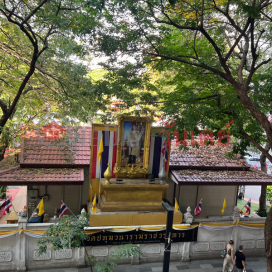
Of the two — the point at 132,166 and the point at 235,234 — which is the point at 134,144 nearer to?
the point at 132,166

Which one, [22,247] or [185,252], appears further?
[185,252]

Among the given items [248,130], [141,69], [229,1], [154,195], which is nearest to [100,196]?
[154,195]

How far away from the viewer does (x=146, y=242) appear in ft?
35.6

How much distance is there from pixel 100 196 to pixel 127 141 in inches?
112

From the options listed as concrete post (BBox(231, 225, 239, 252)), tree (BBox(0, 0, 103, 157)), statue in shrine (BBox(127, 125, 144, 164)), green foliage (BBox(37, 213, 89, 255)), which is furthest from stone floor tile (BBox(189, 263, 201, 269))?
tree (BBox(0, 0, 103, 157))

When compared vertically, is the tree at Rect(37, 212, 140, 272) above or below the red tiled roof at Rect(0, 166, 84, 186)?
below

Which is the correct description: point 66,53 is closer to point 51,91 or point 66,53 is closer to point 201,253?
point 51,91

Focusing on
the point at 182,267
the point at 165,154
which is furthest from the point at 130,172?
the point at 182,267

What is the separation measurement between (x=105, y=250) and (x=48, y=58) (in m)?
8.66

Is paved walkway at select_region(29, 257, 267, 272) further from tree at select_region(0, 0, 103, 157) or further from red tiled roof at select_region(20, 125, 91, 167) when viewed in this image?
tree at select_region(0, 0, 103, 157)

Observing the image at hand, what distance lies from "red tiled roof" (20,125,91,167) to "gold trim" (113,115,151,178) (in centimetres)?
148

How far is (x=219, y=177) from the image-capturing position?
41.1ft

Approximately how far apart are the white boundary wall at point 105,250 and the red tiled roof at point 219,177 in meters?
1.93

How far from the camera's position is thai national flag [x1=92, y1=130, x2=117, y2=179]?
1209 cm
